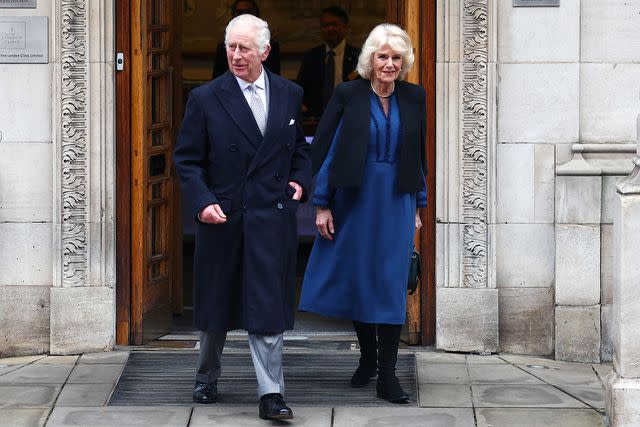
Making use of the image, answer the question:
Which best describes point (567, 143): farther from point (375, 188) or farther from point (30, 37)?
point (30, 37)

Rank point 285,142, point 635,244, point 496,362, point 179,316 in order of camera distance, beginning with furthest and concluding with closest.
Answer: point 179,316 < point 496,362 < point 285,142 < point 635,244

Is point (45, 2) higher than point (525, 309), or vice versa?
point (45, 2)

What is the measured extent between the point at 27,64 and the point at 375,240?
2684mm

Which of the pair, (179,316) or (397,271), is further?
(179,316)

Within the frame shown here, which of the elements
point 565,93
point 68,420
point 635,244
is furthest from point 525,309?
point 68,420

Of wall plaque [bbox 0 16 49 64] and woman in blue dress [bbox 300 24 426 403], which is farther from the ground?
wall plaque [bbox 0 16 49 64]

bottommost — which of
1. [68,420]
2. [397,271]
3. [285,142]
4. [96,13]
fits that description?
[68,420]

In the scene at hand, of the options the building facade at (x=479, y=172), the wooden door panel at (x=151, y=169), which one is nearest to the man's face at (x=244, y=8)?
the wooden door panel at (x=151, y=169)

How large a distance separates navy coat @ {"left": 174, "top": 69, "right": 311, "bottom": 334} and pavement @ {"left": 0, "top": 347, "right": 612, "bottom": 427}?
0.56m

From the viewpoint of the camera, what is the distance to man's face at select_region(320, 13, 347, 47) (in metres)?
12.5

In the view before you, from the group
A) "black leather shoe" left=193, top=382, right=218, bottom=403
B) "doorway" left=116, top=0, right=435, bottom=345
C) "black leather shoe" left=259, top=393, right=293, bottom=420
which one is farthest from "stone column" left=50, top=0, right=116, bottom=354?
"black leather shoe" left=259, top=393, right=293, bottom=420

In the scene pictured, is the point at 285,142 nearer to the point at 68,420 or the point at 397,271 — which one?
the point at 397,271

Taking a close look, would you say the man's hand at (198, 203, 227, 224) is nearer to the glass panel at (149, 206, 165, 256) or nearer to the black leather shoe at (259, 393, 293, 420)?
the black leather shoe at (259, 393, 293, 420)

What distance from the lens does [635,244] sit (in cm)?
739
